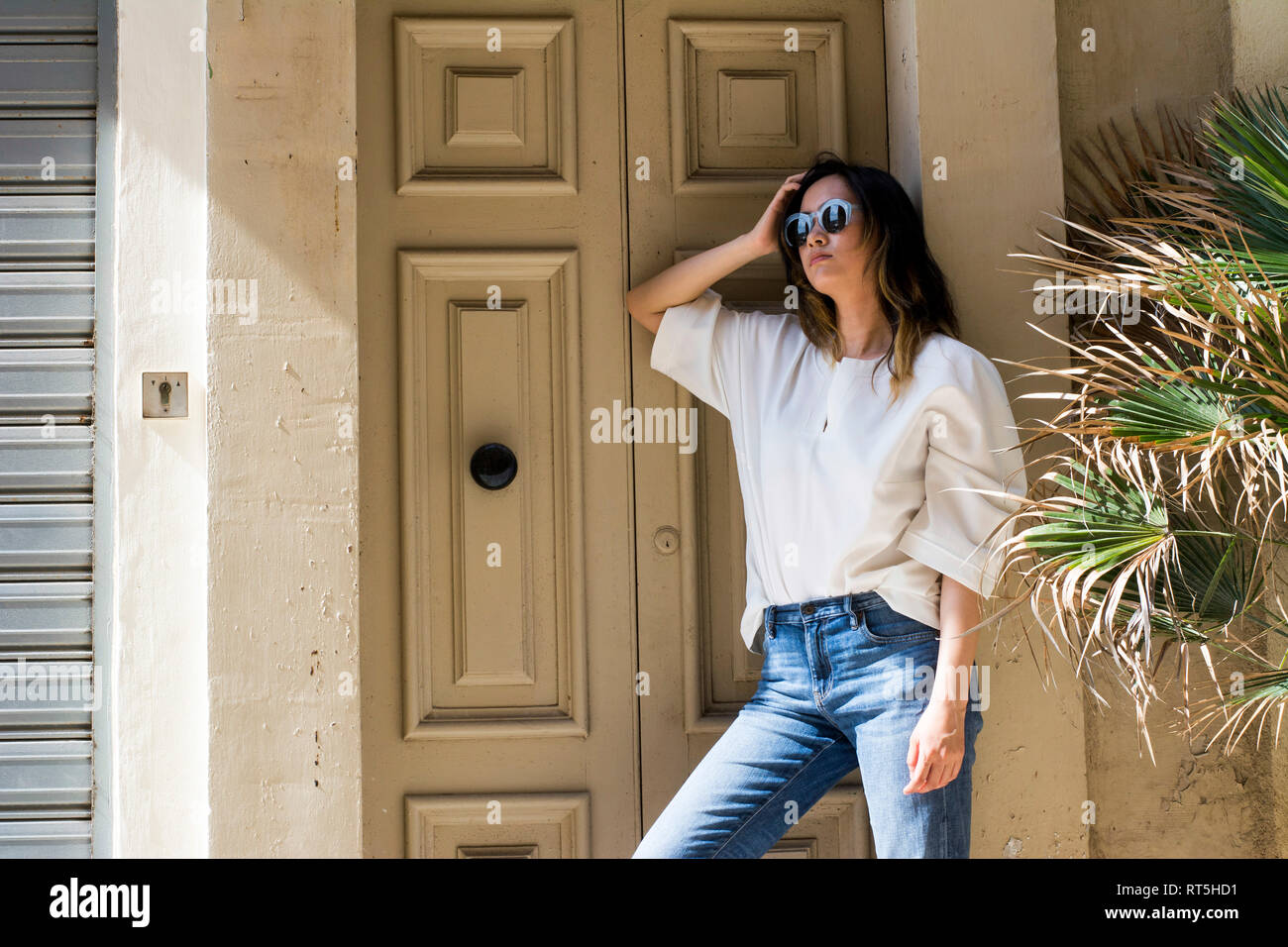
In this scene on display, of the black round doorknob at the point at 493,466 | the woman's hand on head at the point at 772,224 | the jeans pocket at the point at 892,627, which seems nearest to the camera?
the jeans pocket at the point at 892,627

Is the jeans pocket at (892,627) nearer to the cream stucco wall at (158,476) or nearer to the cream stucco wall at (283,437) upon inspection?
the cream stucco wall at (283,437)

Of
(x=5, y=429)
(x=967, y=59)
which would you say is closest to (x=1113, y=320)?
(x=967, y=59)

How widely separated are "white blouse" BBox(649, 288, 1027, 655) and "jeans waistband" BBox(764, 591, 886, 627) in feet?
0.05

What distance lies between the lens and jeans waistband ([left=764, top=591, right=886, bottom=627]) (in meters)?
2.24

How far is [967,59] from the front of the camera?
8.96 ft

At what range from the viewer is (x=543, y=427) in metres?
2.78

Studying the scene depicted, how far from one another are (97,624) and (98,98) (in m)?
1.40

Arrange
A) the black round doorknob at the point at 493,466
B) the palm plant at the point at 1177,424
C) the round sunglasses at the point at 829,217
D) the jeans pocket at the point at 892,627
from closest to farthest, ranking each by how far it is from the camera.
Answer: the palm plant at the point at 1177,424, the jeans pocket at the point at 892,627, the round sunglasses at the point at 829,217, the black round doorknob at the point at 493,466

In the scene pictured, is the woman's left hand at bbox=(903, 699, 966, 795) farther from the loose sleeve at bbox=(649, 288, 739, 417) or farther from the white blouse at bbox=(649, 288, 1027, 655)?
the loose sleeve at bbox=(649, 288, 739, 417)

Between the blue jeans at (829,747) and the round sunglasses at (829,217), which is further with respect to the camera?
the round sunglasses at (829,217)

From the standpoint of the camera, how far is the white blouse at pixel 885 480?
221 cm

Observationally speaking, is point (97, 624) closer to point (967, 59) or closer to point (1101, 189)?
point (967, 59)

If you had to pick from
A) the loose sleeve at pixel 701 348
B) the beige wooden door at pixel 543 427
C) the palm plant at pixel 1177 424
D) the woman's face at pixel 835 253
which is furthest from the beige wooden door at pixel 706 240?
the palm plant at pixel 1177 424

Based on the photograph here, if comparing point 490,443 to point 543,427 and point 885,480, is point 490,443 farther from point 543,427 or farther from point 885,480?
point 885,480
